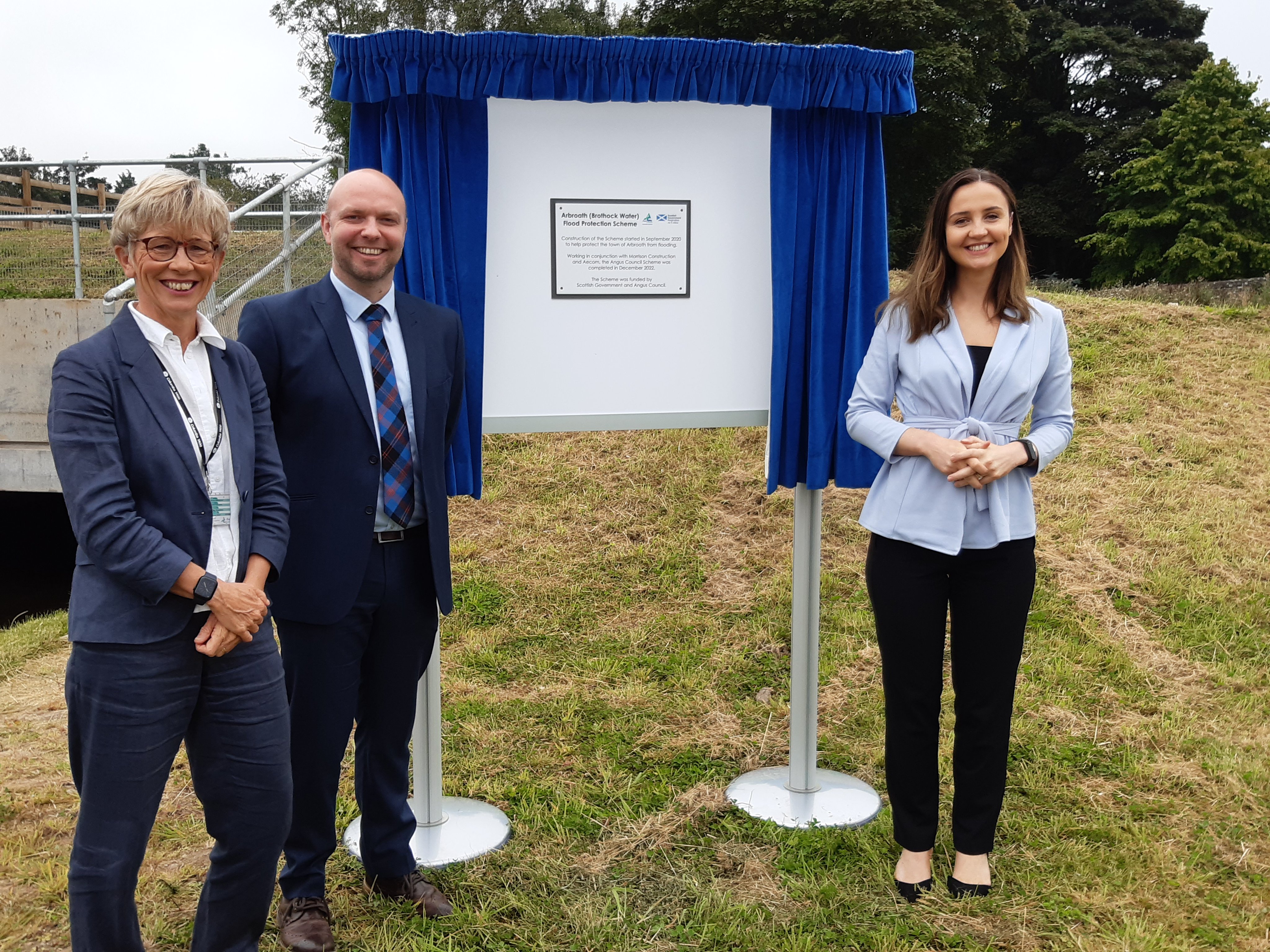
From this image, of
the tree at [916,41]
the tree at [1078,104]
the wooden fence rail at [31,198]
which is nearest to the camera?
the wooden fence rail at [31,198]

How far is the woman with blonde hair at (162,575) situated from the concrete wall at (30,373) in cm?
853

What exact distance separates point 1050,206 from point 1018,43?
480cm

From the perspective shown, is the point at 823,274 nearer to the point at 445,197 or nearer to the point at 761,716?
the point at 445,197

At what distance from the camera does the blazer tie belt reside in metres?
2.85

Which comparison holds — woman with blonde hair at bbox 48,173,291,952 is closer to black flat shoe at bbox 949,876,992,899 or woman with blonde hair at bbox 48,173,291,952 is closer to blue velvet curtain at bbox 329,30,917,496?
blue velvet curtain at bbox 329,30,917,496

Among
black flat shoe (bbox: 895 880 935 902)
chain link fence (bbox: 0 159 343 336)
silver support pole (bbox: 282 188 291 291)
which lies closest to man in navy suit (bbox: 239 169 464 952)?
black flat shoe (bbox: 895 880 935 902)

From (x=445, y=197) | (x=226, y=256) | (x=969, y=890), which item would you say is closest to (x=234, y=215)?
(x=226, y=256)

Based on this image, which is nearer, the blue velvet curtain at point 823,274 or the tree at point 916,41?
the blue velvet curtain at point 823,274

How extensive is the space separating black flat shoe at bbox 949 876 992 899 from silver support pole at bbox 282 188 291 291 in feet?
22.9

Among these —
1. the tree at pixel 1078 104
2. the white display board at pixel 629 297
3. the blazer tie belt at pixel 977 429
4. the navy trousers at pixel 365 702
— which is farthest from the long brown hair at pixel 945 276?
the tree at pixel 1078 104

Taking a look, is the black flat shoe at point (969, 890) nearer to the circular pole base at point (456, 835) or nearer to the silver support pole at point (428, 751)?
the circular pole base at point (456, 835)

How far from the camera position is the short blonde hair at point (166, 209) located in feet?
6.79

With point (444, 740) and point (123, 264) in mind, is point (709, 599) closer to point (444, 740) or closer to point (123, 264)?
point (444, 740)

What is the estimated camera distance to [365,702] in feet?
9.44
